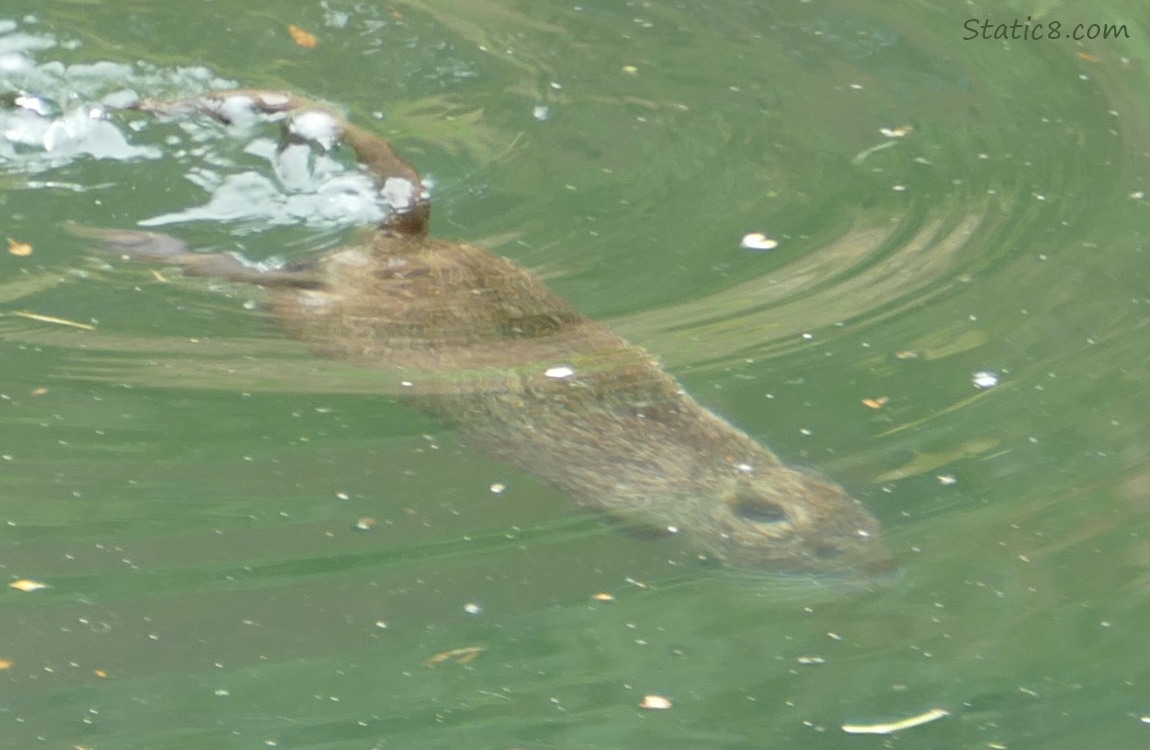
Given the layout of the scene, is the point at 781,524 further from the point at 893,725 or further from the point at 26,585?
the point at 26,585

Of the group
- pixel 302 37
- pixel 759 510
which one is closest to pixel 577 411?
pixel 759 510

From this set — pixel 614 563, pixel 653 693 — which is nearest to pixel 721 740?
pixel 653 693

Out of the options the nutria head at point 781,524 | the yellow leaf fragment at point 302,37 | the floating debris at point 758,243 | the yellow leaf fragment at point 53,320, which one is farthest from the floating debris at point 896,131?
the yellow leaf fragment at point 53,320

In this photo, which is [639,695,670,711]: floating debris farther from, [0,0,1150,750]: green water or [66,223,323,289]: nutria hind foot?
[66,223,323,289]: nutria hind foot

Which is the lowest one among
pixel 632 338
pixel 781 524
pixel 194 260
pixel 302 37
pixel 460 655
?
pixel 460 655

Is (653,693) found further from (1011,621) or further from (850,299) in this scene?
(850,299)

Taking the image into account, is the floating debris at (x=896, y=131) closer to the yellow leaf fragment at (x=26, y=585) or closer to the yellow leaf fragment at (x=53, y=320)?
the yellow leaf fragment at (x=53, y=320)
